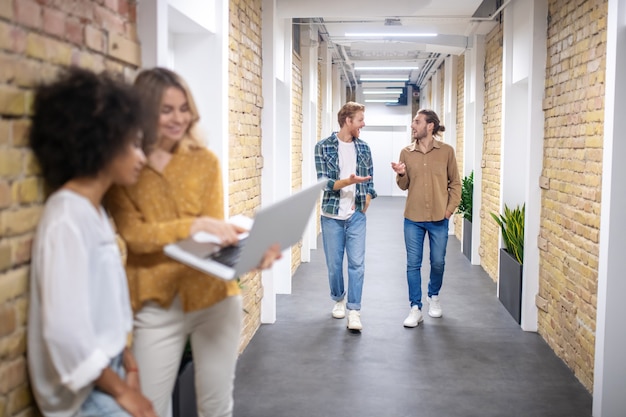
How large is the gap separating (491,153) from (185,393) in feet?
19.4

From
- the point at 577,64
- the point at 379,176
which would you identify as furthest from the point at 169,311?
the point at 379,176

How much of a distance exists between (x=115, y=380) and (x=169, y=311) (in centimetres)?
32

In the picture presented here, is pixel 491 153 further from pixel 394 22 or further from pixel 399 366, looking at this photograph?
pixel 399 366

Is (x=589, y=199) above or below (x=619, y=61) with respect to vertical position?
below

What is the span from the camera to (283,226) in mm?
1886

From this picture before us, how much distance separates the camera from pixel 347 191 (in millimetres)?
5039

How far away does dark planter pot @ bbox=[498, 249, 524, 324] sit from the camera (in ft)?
17.7

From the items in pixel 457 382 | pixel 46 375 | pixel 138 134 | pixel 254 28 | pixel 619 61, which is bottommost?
pixel 457 382

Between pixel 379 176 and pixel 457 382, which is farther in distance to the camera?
pixel 379 176

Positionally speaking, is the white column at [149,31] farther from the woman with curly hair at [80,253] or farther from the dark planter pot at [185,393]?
the dark planter pot at [185,393]

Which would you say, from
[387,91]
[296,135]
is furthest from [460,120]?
[387,91]

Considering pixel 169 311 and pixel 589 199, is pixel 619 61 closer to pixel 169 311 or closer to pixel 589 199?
pixel 589 199

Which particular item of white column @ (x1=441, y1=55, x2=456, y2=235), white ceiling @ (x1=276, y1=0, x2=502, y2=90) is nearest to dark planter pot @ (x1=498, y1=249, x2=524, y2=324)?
white ceiling @ (x1=276, y1=0, x2=502, y2=90)

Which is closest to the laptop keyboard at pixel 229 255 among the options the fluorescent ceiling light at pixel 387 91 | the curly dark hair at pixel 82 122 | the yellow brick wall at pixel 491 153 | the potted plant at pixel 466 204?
the curly dark hair at pixel 82 122
